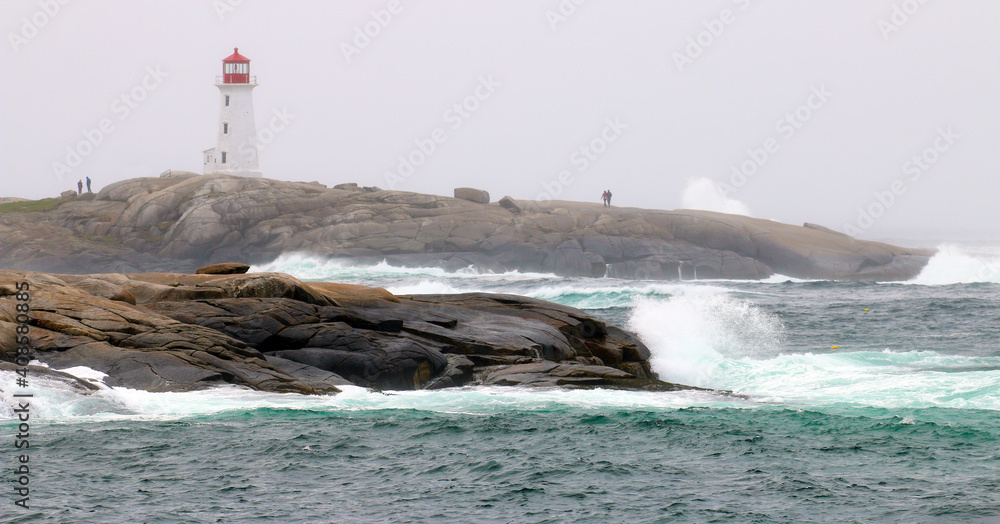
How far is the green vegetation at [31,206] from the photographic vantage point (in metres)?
68.5

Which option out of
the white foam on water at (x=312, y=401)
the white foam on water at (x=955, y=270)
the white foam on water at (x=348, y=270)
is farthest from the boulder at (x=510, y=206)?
the white foam on water at (x=312, y=401)

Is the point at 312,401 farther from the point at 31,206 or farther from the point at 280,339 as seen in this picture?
the point at 31,206

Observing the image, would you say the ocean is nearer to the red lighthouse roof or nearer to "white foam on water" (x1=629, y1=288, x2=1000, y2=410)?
"white foam on water" (x1=629, y1=288, x2=1000, y2=410)

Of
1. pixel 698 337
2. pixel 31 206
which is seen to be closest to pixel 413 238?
pixel 31 206

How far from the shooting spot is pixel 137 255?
62531 millimetres

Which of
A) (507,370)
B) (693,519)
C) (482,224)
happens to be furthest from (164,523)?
(482,224)

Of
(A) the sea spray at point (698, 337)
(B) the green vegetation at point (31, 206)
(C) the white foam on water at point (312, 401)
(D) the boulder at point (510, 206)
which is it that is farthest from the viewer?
(B) the green vegetation at point (31, 206)

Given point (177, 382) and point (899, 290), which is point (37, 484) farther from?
point (899, 290)

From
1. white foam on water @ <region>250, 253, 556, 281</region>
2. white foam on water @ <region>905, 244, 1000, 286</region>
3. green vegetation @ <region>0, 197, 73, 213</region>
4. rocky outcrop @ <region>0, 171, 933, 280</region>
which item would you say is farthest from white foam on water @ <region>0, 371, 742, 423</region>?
green vegetation @ <region>0, 197, 73, 213</region>

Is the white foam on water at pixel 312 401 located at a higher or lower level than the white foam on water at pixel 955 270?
lower

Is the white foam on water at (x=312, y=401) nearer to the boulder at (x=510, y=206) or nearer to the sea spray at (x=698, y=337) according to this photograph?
the sea spray at (x=698, y=337)

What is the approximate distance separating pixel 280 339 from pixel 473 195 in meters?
51.9

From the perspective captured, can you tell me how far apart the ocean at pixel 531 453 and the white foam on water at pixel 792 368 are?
138 mm

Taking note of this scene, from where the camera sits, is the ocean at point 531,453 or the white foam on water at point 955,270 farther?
the white foam on water at point 955,270
